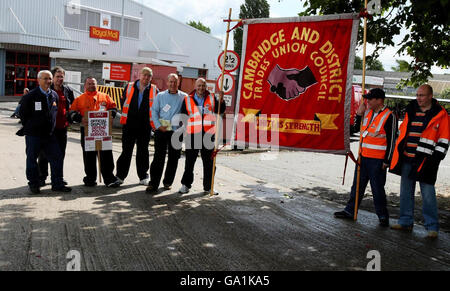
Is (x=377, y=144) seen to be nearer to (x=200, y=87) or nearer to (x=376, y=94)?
(x=376, y=94)

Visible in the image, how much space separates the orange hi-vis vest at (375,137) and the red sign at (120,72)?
2087 centimetres

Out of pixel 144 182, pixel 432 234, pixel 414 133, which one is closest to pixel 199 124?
pixel 144 182

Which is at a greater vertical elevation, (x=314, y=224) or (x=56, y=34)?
(x=56, y=34)

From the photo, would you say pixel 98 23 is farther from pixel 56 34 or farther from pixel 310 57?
A: pixel 310 57

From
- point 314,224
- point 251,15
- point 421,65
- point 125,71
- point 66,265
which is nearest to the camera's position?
point 66,265

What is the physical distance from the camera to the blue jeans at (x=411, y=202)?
676cm

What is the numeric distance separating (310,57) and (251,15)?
51085 millimetres

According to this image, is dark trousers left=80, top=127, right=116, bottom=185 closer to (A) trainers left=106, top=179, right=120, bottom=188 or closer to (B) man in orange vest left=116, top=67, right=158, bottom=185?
(A) trainers left=106, top=179, right=120, bottom=188

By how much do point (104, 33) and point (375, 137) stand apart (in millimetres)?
39243

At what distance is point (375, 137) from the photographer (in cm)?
710

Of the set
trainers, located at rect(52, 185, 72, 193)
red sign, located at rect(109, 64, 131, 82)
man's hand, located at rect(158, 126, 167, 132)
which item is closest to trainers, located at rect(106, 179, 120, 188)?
trainers, located at rect(52, 185, 72, 193)

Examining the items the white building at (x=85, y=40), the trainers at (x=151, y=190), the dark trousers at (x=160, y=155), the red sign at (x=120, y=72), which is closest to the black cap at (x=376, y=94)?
the dark trousers at (x=160, y=155)

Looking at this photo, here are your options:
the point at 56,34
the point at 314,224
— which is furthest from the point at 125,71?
the point at 314,224

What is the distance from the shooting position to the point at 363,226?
7070mm
